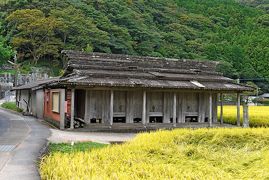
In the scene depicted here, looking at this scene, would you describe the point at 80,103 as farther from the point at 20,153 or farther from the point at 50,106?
the point at 20,153

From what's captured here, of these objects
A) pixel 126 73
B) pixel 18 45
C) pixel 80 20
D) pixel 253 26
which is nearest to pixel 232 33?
pixel 253 26

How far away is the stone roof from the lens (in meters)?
21.1

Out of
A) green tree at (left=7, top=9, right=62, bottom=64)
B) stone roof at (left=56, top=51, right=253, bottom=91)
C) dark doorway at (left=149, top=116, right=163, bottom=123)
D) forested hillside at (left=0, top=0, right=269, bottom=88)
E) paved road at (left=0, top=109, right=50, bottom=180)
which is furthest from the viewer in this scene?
forested hillside at (left=0, top=0, right=269, bottom=88)

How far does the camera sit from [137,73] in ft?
76.2

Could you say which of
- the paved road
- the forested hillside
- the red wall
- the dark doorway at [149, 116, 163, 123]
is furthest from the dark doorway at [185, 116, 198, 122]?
the forested hillside

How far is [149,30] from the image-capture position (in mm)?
79312

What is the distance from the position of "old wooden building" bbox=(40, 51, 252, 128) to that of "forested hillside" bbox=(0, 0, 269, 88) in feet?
99.4

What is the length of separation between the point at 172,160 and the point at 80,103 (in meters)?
13.1

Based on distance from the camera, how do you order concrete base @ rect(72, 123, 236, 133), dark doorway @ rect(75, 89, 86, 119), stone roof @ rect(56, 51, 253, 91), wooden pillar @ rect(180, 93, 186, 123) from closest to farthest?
concrete base @ rect(72, 123, 236, 133) → stone roof @ rect(56, 51, 253, 91) → dark doorway @ rect(75, 89, 86, 119) → wooden pillar @ rect(180, 93, 186, 123)

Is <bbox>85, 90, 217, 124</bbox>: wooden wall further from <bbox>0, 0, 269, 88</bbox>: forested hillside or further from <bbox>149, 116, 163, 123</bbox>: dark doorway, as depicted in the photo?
<bbox>0, 0, 269, 88</bbox>: forested hillside

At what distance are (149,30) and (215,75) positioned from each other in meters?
53.9

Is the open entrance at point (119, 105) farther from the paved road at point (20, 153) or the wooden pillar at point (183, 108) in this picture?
the paved road at point (20, 153)

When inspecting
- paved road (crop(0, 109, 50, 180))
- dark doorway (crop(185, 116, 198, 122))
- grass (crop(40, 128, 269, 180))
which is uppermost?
dark doorway (crop(185, 116, 198, 122))

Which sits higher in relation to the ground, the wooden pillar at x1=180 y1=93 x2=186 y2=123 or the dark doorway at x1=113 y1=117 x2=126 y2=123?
the wooden pillar at x1=180 y1=93 x2=186 y2=123
